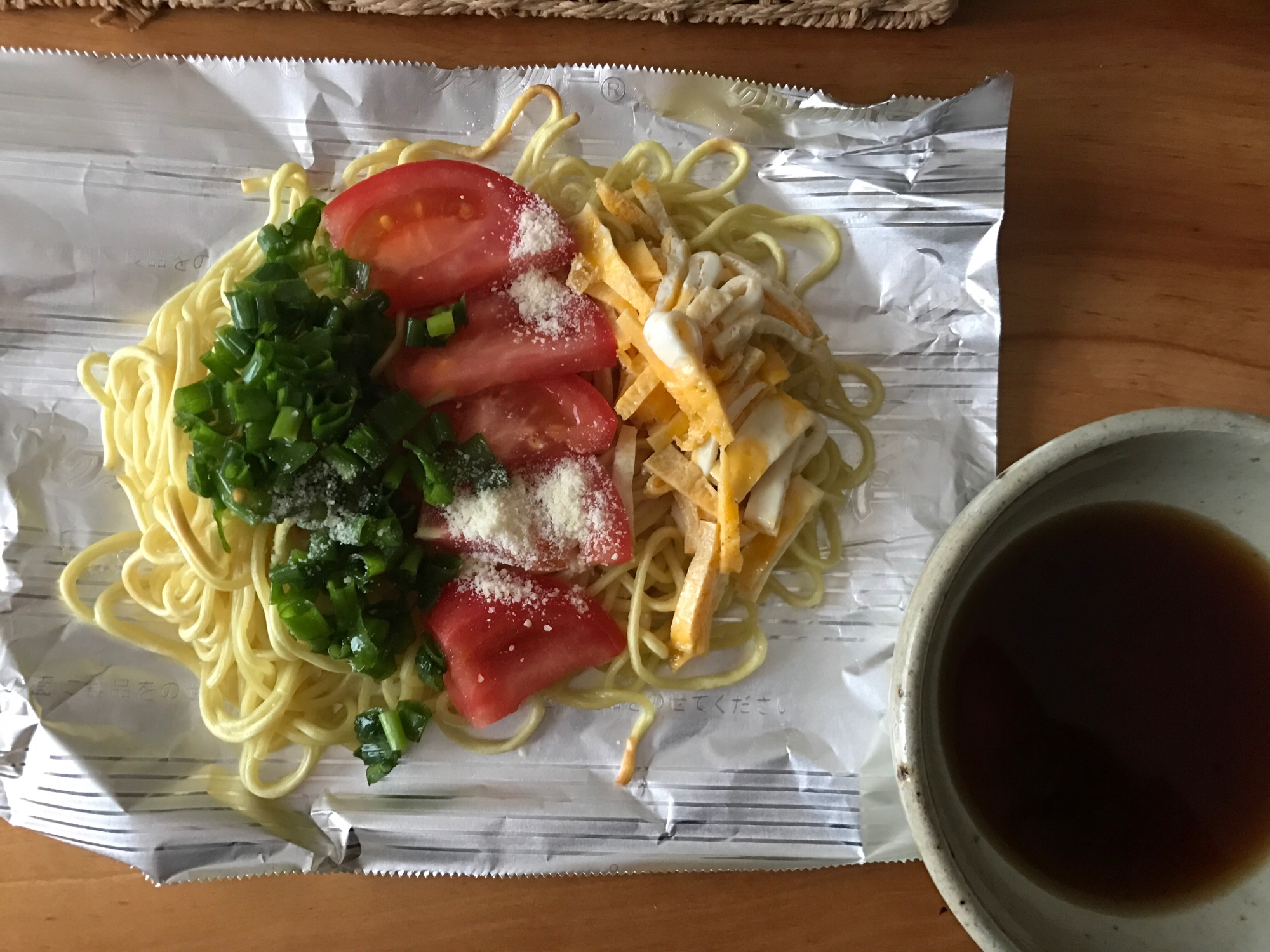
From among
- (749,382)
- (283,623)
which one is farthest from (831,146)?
(283,623)

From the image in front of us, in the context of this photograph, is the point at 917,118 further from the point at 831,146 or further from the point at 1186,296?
the point at 1186,296

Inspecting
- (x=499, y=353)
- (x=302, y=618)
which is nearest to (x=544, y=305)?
(x=499, y=353)

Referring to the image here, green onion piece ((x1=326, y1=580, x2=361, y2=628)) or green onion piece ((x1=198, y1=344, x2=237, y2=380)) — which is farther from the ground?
green onion piece ((x1=198, y1=344, x2=237, y2=380))

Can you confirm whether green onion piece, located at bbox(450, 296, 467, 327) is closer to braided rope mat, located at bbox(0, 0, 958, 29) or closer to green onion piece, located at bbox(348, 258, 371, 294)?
green onion piece, located at bbox(348, 258, 371, 294)

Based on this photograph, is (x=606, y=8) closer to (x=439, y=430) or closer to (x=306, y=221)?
(x=306, y=221)

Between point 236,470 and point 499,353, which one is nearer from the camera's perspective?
point 236,470

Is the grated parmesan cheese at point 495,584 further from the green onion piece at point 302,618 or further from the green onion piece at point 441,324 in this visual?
the green onion piece at point 441,324

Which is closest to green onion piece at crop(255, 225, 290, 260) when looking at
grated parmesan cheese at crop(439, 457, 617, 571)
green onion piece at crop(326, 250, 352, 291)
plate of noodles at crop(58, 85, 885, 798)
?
plate of noodles at crop(58, 85, 885, 798)
